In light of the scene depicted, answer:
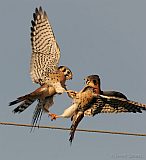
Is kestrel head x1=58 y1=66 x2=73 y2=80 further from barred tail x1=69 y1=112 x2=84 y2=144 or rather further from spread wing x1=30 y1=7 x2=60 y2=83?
barred tail x1=69 y1=112 x2=84 y2=144

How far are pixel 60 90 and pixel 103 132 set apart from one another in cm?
310

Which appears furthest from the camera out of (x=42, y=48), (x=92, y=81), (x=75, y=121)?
(x=42, y=48)

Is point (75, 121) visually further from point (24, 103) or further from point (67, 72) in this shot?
point (67, 72)

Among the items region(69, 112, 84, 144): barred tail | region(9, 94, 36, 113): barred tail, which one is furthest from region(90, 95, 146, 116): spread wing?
region(9, 94, 36, 113): barred tail

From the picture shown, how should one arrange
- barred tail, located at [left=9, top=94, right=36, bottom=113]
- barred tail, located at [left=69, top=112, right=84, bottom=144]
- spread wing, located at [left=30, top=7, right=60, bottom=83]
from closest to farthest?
barred tail, located at [left=69, top=112, right=84, bottom=144], barred tail, located at [left=9, top=94, right=36, bottom=113], spread wing, located at [left=30, top=7, right=60, bottom=83]

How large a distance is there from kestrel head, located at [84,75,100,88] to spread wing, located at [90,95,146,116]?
0.20 m

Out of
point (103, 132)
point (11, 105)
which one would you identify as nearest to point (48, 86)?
point (11, 105)

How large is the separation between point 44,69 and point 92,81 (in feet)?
4.72

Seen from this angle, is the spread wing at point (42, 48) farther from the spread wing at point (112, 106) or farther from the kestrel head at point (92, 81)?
the spread wing at point (112, 106)

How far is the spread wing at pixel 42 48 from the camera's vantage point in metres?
11.7

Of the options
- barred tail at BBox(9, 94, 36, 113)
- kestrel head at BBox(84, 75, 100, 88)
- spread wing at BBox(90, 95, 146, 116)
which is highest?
kestrel head at BBox(84, 75, 100, 88)

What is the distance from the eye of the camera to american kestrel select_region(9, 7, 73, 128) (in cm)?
1115

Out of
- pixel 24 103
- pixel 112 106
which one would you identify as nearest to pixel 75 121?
pixel 112 106

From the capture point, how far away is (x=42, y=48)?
1188 cm
